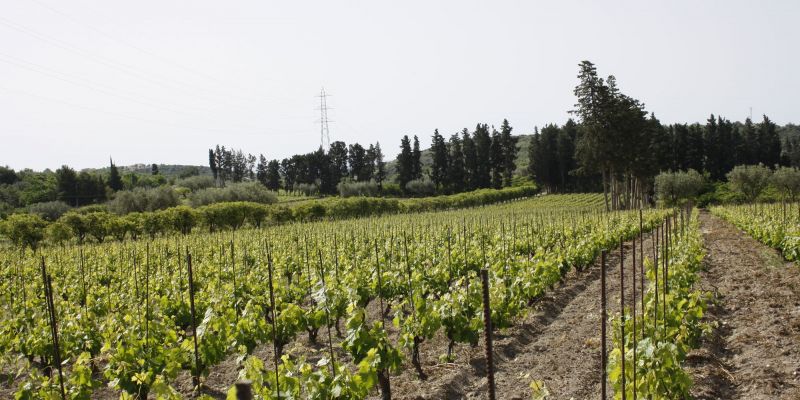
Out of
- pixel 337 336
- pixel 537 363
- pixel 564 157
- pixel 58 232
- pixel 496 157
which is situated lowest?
pixel 337 336

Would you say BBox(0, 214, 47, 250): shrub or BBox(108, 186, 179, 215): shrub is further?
BBox(108, 186, 179, 215): shrub

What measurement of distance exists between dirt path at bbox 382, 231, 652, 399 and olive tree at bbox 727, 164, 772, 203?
58181mm

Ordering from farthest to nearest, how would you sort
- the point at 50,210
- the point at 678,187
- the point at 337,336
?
the point at 50,210
the point at 678,187
the point at 337,336

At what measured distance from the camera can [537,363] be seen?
23.6ft

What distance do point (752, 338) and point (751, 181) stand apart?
198 ft

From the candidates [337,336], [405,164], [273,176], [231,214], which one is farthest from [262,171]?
[337,336]

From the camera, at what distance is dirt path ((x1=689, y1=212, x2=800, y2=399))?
5.80 metres

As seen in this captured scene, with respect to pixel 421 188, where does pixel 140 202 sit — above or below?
above

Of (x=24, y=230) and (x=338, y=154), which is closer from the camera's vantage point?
(x=24, y=230)

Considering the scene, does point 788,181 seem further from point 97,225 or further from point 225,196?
point 97,225

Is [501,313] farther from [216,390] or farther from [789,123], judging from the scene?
[789,123]

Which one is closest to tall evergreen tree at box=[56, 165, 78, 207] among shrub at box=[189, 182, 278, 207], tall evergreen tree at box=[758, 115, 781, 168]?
shrub at box=[189, 182, 278, 207]

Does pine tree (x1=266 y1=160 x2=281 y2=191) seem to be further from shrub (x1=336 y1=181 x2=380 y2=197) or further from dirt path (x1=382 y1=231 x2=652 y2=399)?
→ dirt path (x1=382 y1=231 x2=652 y2=399)

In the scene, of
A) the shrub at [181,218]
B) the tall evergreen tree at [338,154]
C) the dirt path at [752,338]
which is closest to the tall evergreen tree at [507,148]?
the tall evergreen tree at [338,154]
